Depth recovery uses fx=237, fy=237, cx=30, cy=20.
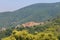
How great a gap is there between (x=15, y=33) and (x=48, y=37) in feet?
13.2

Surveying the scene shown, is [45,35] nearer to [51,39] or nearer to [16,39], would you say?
[51,39]

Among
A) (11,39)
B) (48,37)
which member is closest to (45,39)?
(48,37)

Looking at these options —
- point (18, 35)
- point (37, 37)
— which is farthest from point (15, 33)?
point (37, 37)

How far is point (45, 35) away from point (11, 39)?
4.22m

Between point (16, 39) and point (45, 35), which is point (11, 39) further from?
point (45, 35)

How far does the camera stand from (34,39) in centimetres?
2838

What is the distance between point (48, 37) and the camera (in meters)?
28.6

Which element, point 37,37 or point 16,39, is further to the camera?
point 37,37

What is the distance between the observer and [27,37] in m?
27.5

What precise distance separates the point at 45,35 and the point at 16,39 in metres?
3.74

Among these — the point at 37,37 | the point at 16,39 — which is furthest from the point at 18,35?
the point at 37,37

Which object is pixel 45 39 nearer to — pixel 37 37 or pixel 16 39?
pixel 37 37

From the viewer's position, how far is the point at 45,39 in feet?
93.2

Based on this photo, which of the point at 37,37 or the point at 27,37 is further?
the point at 37,37
